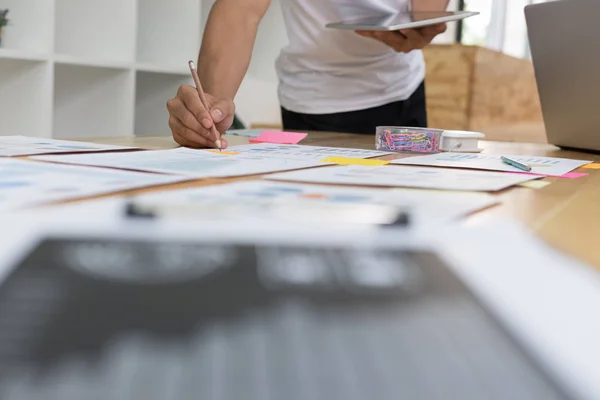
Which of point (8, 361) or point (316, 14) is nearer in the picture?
point (8, 361)

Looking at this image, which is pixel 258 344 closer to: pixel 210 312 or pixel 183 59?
pixel 210 312

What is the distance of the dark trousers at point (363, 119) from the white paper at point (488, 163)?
586 millimetres

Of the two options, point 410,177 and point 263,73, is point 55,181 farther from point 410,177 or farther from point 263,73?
point 263,73

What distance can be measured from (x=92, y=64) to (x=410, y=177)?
4.69ft

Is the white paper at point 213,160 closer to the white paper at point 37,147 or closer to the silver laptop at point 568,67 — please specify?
the white paper at point 37,147

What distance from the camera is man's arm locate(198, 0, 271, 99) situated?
1090 millimetres

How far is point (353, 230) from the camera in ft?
1.08

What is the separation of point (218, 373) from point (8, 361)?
0.06 metres

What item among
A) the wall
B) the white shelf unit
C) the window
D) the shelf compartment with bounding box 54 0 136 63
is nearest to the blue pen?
the white shelf unit

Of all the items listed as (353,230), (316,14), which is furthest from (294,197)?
(316,14)

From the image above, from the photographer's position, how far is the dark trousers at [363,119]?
142 cm

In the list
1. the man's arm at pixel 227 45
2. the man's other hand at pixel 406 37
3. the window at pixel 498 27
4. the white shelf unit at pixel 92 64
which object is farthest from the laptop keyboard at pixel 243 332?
the window at pixel 498 27

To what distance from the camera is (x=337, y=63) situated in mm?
1388

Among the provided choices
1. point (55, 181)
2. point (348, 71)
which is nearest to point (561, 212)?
point (55, 181)
